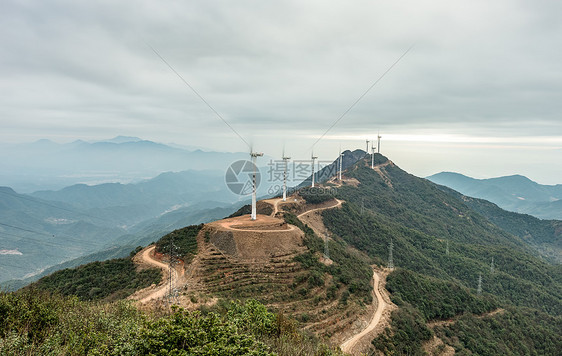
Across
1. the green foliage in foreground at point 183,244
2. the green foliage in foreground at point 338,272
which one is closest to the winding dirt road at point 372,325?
the green foliage in foreground at point 338,272

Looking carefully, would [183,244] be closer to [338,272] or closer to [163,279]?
[163,279]

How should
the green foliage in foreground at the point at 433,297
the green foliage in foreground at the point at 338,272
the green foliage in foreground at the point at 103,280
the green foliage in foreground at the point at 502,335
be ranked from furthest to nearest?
1. the green foliage in foreground at the point at 433,297
2. the green foliage in foreground at the point at 502,335
3. the green foliage in foreground at the point at 338,272
4. the green foliage in foreground at the point at 103,280

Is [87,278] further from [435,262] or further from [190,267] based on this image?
[435,262]

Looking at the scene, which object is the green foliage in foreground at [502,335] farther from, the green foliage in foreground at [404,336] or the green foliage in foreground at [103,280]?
the green foliage in foreground at [103,280]

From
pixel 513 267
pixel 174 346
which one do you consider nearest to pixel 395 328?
pixel 174 346

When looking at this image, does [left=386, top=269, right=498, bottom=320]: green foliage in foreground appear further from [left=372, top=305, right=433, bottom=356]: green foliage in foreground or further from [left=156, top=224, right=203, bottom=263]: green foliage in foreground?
[left=156, top=224, right=203, bottom=263]: green foliage in foreground
